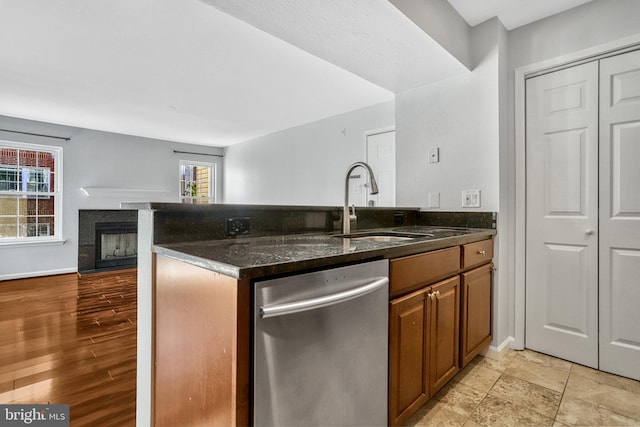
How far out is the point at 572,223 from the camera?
2068mm

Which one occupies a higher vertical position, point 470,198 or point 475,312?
point 470,198

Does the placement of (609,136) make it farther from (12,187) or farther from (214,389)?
(12,187)

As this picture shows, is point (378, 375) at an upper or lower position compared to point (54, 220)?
lower

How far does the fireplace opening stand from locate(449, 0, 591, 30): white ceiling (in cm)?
572

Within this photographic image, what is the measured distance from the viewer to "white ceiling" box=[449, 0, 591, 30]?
202cm

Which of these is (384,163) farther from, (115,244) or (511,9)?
(115,244)

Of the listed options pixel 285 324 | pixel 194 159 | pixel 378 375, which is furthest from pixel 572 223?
pixel 194 159

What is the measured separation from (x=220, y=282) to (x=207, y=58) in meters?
2.66

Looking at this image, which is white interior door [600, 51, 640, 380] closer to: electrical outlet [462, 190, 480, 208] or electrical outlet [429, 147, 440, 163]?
electrical outlet [462, 190, 480, 208]

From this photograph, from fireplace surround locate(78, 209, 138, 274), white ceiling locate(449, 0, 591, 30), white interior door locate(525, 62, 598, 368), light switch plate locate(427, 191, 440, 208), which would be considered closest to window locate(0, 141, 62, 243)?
fireplace surround locate(78, 209, 138, 274)

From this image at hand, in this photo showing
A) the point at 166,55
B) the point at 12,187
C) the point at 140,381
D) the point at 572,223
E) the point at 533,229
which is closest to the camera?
the point at 140,381

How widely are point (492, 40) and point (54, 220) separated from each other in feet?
20.6

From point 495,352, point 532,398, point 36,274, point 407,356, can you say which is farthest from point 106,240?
point 532,398

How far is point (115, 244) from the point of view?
5418mm
